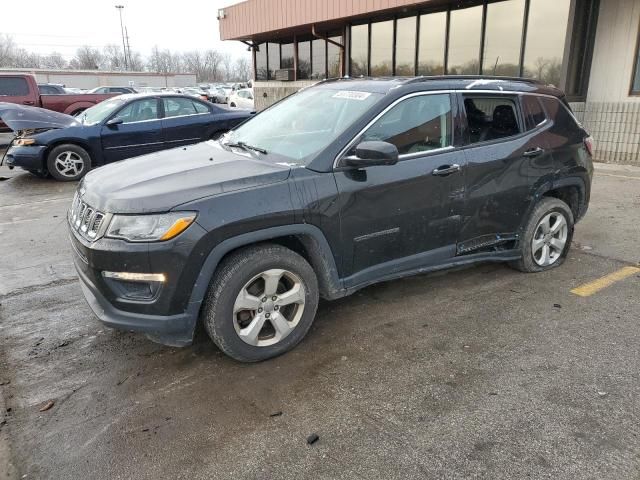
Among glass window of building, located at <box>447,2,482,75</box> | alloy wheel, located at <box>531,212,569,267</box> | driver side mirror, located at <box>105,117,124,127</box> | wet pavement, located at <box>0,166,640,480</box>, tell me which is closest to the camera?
wet pavement, located at <box>0,166,640,480</box>

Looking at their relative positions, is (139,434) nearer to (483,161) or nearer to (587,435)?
(587,435)

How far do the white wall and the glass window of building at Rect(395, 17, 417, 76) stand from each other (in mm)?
5028

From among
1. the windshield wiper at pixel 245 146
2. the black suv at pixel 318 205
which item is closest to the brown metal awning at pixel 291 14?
the black suv at pixel 318 205

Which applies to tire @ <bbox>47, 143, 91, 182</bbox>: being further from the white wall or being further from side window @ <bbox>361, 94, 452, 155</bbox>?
the white wall

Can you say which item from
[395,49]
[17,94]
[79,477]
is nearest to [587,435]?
[79,477]

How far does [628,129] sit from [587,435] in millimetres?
9470

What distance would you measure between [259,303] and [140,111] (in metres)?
7.60

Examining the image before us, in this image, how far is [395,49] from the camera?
581 inches

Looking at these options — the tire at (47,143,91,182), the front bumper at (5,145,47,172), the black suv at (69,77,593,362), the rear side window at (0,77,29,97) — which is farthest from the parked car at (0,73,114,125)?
the black suv at (69,77,593,362)

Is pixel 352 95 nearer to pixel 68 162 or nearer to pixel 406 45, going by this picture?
pixel 68 162

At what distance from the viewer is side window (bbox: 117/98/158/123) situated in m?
9.38

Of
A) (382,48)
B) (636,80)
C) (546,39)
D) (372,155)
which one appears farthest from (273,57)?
(372,155)

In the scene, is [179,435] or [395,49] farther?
[395,49]

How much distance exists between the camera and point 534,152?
4250 mm
